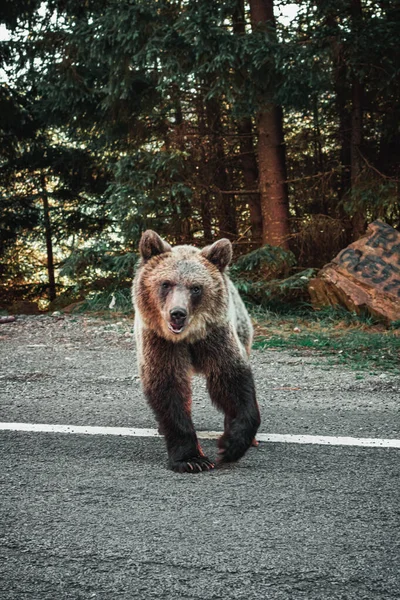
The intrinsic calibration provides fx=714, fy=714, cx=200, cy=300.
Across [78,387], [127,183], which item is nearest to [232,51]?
[127,183]

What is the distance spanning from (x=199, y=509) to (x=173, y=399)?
861 mm

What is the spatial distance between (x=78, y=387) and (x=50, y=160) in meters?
12.2

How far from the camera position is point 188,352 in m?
4.07

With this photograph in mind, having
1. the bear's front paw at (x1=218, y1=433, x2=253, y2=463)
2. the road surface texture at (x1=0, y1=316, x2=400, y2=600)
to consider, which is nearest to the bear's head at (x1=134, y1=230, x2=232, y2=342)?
the bear's front paw at (x1=218, y1=433, x2=253, y2=463)

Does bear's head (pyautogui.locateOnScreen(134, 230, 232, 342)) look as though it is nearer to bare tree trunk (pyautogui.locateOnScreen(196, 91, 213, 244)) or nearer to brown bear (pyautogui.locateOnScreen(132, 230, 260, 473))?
brown bear (pyautogui.locateOnScreen(132, 230, 260, 473))

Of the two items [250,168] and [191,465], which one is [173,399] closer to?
[191,465]

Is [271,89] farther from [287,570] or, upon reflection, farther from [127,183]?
[287,570]

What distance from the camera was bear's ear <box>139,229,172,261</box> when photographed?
421 cm

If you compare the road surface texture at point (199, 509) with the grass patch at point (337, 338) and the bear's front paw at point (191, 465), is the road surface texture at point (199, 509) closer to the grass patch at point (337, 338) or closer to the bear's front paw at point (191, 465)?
the bear's front paw at point (191, 465)

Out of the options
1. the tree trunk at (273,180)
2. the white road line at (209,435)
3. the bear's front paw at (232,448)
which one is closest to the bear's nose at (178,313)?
the bear's front paw at (232,448)

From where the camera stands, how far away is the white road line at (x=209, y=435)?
422cm

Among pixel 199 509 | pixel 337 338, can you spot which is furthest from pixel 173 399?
pixel 337 338

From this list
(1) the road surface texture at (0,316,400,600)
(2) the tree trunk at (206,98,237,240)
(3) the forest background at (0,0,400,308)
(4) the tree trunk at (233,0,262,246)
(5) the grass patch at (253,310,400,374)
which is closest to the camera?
(1) the road surface texture at (0,316,400,600)

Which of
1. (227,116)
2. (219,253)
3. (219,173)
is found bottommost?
(219,253)
